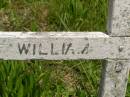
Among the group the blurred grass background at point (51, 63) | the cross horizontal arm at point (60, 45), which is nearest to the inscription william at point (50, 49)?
the cross horizontal arm at point (60, 45)

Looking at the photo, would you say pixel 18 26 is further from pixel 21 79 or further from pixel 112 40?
pixel 112 40

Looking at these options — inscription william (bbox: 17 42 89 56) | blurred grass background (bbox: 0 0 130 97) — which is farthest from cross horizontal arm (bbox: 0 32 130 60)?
blurred grass background (bbox: 0 0 130 97)

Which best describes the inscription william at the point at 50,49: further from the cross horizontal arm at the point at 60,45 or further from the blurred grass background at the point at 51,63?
the blurred grass background at the point at 51,63

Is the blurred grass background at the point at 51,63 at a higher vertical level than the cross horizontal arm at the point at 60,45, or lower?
lower

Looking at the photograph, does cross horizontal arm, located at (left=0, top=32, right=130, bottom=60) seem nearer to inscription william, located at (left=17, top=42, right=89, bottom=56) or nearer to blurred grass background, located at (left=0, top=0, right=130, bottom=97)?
inscription william, located at (left=17, top=42, right=89, bottom=56)

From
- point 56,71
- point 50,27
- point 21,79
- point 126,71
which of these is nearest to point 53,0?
point 50,27

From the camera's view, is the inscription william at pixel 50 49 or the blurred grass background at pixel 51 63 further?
the blurred grass background at pixel 51 63

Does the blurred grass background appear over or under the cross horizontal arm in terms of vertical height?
under

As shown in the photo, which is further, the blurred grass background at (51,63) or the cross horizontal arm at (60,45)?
the blurred grass background at (51,63)

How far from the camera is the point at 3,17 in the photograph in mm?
3537

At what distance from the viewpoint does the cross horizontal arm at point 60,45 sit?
186 cm

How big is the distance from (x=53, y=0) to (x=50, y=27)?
26 cm

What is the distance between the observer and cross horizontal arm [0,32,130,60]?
1863 mm

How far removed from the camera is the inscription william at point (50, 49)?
1.88 meters
